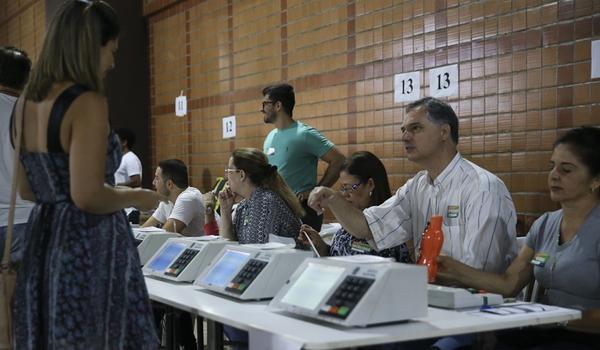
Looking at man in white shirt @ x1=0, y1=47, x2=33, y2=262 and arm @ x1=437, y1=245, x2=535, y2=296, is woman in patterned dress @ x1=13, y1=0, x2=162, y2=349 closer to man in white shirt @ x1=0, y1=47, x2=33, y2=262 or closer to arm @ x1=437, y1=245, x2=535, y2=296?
man in white shirt @ x1=0, y1=47, x2=33, y2=262

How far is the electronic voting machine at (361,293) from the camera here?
2.08m

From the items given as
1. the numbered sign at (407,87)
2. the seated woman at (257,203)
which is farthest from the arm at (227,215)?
the numbered sign at (407,87)

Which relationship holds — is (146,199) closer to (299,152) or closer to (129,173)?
(299,152)

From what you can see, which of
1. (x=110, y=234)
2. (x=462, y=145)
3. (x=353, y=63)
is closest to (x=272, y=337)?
(x=110, y=234)

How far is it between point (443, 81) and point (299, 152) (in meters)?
1.14

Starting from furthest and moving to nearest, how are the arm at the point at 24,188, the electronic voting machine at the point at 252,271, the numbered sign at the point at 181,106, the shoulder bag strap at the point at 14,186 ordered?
the numbered sign at the point at 181,106
the electronic voting machine at the point at 252,271
the arm at the point at 24,188
the shoulder bag strap at the point at 14,186

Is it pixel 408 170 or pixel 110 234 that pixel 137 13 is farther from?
pixel 110 234

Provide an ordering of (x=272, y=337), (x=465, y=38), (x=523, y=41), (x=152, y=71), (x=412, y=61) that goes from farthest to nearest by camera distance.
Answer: (x=152, y=71), (x=412, y=61), (x=465, y=38), (x=523, y=41), (x=272, y=337)

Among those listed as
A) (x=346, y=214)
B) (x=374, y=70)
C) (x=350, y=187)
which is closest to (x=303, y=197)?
(x=374, y=70)

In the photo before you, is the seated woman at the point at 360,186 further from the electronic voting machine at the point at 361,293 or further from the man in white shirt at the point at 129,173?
the man in white shirt at the point at 129,173

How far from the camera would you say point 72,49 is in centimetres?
218

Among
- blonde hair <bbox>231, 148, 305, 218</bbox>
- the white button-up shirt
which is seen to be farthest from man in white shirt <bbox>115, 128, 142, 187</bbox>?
the white button-up shirt

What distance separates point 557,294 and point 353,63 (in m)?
2.77

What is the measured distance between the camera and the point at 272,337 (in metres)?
2.76
